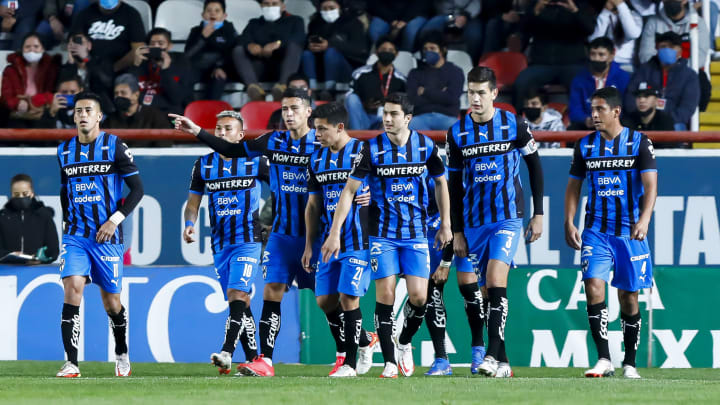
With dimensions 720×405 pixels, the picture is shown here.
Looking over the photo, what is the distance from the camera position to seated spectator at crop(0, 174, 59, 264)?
11.3 m

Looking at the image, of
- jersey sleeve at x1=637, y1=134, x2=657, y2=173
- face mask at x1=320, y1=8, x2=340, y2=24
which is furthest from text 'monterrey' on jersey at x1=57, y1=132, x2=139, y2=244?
face mask at x1=320, y1=8, x2=340, y2=24

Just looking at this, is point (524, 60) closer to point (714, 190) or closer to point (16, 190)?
point (714, 190)

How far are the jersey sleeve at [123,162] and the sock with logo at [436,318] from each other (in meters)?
2.52

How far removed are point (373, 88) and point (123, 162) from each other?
507cm

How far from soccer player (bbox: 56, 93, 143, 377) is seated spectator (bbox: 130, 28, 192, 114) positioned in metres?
4.68

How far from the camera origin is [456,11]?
1548 centimetres

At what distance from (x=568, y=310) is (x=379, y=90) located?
13.3ft

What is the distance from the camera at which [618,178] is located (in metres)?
8.84

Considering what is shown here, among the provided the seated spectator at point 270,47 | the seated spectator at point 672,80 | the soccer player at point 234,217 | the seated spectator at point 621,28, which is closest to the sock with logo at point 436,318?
the soccer player at point 234,217

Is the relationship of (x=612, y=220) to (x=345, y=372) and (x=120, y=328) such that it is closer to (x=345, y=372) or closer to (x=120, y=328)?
(x=345, y=372)

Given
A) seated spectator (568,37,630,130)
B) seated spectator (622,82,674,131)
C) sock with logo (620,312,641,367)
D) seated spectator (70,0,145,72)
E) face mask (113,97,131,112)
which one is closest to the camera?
sock with logo (620,312,641,367)

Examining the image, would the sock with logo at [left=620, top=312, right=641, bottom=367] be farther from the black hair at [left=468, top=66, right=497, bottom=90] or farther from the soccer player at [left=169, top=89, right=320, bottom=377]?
the soccer player at [left=169, top=89, right=320, bottom=377]

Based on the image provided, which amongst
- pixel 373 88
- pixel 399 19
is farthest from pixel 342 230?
pixel 399 19

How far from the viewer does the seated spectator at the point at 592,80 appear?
1359 cm
